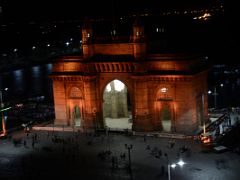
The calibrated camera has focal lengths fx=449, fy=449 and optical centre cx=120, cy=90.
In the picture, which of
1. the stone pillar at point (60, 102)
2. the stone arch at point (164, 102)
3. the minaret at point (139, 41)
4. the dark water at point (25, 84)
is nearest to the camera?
the stone arch at point (164, 102)

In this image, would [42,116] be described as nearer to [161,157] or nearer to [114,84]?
[114,84]

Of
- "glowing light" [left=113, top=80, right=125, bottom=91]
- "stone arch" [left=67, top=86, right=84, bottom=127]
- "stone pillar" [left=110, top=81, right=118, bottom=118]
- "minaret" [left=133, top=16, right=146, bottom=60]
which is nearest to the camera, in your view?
"minaret" [left=133, top=16, right=146, bottom=60]

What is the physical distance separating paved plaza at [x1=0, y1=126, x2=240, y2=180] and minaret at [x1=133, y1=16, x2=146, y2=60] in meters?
9.10

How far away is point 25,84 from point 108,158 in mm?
75868

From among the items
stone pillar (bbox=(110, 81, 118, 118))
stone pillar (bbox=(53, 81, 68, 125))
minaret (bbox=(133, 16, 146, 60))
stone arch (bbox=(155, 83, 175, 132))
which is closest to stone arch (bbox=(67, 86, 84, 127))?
stone pillar (bbox=(53, 81, 68, 125))

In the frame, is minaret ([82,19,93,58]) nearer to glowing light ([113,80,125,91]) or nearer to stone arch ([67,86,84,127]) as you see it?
stone arch ([67,86,84,127])

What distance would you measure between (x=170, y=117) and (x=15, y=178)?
2154 cm

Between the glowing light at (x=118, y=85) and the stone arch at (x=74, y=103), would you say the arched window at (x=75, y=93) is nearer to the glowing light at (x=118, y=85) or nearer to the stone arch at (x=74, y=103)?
the stone arch at (x=74, y=103)

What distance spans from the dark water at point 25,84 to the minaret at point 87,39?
1577 inches

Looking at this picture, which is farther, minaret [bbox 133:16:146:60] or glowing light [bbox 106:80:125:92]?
glowing light [bbox 106:80:125:92]

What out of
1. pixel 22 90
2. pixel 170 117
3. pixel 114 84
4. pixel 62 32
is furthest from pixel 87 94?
pixel 62 32

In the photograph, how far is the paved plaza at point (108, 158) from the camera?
38.1 meters

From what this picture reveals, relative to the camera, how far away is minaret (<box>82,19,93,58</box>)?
174 feet

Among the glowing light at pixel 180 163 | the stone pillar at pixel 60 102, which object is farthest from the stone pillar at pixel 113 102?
the glowing light at pixel 180 163
